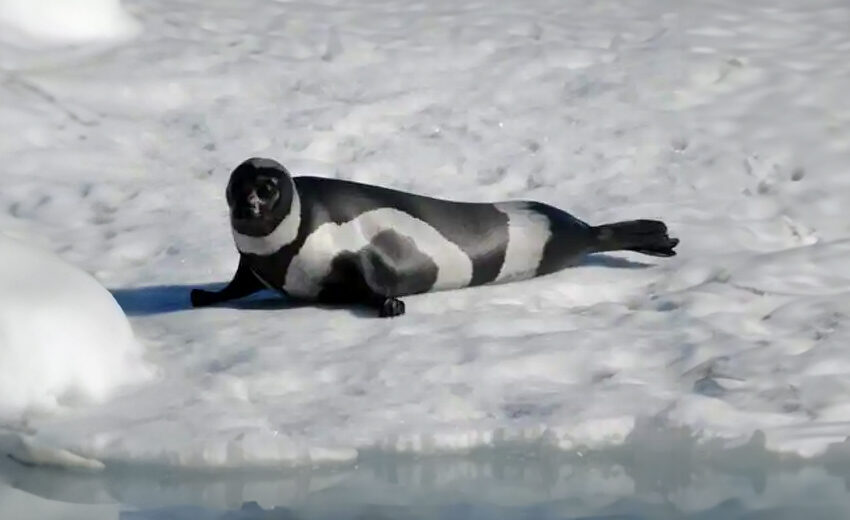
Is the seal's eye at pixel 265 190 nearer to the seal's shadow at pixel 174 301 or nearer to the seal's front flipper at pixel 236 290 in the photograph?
the seal's front flipper at pixel 236 290

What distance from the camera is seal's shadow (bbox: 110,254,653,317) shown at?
15.4ft

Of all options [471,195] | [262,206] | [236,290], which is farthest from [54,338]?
[471,195]

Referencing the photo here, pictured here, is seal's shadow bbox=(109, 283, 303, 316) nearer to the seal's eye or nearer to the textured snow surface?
the textured snow surface

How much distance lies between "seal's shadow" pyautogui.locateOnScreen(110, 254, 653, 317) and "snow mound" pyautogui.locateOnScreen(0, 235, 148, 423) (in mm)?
521

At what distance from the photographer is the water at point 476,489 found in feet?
10.6

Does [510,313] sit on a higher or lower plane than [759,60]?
lower

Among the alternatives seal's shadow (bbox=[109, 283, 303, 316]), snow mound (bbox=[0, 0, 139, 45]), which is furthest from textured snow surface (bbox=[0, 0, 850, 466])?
snow mound (bbox=[0, 0, 139, 45])

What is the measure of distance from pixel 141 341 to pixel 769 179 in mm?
2971

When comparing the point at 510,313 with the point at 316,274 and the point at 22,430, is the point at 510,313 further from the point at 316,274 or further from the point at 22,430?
the point at 22,430

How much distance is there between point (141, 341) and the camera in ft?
14.1

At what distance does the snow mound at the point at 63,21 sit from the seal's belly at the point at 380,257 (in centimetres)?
309

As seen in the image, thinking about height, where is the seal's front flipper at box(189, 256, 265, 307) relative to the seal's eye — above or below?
below

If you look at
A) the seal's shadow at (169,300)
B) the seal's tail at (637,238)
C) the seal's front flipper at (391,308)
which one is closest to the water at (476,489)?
the seal's front flipper at (391,308)

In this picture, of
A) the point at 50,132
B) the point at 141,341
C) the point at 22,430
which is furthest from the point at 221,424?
the point at 50,132
